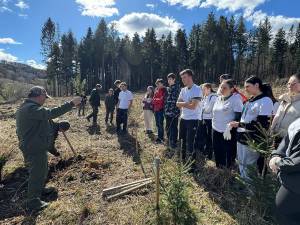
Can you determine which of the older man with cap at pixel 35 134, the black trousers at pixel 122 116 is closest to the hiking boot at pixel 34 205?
the older man with cap at pixel 35 134

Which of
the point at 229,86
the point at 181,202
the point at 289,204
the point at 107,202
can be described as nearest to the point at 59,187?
the point at 107,202

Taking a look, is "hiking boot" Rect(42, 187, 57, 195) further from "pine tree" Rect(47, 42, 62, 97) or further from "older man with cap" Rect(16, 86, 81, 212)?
"pine tree" Rect(47, 42, 62, 97)

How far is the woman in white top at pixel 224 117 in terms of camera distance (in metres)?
5.80

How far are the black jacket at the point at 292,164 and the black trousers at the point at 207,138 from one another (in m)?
4.69

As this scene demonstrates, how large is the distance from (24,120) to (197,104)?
320 centimetres

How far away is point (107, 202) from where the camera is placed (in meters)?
5.14

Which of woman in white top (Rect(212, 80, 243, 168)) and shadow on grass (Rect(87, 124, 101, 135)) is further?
shadow on grass (Rect(87, 124, 101, 135))

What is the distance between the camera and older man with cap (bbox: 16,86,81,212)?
505 cm

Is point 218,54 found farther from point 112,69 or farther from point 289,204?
point 289,204

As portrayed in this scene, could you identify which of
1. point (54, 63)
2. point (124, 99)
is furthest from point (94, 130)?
point (54, 63)

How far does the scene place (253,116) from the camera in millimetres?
4809

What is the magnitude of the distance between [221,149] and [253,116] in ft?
4.90

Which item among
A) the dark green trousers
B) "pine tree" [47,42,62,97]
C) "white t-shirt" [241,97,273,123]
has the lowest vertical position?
the dark green trousers

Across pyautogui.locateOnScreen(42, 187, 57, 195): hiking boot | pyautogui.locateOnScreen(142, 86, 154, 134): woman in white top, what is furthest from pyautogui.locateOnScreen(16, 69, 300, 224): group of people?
pyautogui.locateOnScreen(142, 86, 154, 134): woman in white top
